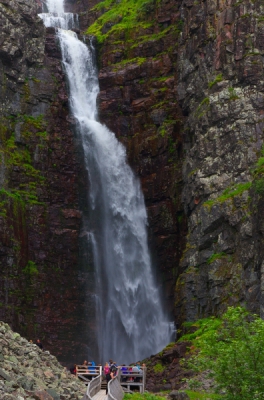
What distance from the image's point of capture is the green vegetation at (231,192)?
152 feet

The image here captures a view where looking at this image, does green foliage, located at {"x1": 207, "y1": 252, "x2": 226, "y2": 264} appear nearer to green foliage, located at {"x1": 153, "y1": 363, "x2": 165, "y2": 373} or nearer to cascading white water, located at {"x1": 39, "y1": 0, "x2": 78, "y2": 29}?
green foliage, located at {"x1": 153, "y1": 363, "x2": 165, "y2": 373}

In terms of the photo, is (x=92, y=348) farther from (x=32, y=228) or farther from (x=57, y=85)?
(x=57, y=85)

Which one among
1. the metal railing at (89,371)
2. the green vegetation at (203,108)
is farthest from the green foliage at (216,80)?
the metal railing at (89,371)

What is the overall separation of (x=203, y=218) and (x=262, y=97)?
10.2 m

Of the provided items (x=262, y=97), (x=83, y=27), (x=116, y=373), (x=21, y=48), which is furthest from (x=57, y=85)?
(x=116, y=373)

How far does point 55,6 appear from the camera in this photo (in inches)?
3334

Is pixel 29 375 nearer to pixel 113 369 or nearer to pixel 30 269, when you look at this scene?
pixel 113 369

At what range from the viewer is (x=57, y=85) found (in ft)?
205

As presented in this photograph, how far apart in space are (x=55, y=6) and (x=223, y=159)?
45.1 m

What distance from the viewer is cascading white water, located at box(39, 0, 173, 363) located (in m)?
51.5

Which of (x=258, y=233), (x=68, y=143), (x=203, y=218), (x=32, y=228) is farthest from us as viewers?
(x=68, y=143)

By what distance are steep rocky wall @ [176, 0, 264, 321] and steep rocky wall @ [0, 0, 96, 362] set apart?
1025cm

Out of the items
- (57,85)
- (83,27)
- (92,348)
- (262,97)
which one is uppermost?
(83,27)

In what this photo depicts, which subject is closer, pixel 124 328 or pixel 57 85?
pixel 124 328
